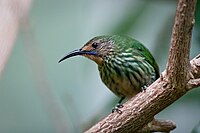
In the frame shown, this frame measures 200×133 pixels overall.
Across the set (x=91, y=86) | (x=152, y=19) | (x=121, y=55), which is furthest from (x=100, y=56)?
(x=91, y=86)

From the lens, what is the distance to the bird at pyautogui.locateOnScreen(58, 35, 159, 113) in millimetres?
2572

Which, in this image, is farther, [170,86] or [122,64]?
[122,64]

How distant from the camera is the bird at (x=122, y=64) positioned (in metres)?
2.57

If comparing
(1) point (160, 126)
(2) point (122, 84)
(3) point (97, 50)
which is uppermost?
(3) point (97, 50)

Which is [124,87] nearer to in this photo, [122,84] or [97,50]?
[122,84]

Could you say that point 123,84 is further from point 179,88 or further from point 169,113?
point 179,88

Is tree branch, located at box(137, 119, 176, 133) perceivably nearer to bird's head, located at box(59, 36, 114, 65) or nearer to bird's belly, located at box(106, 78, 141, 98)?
bird's belly, located at box(106, 78, 141, 98)

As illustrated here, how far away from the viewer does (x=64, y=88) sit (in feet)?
13.7

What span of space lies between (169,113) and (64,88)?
5.00 feet

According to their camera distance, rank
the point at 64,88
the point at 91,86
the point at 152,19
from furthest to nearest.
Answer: the point at 64,88, the point at 91,86, the point at 152,19

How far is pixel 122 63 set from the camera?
8.69 ft

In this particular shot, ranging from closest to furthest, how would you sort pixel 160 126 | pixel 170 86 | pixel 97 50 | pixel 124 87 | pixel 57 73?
pixel 170 86, pixel 160 126, pixel 124 87, pixel 97 50, pixel 57 73

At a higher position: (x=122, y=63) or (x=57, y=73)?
(x=57, y=73)

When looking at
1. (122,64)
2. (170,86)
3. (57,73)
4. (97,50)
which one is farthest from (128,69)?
(57,73)
